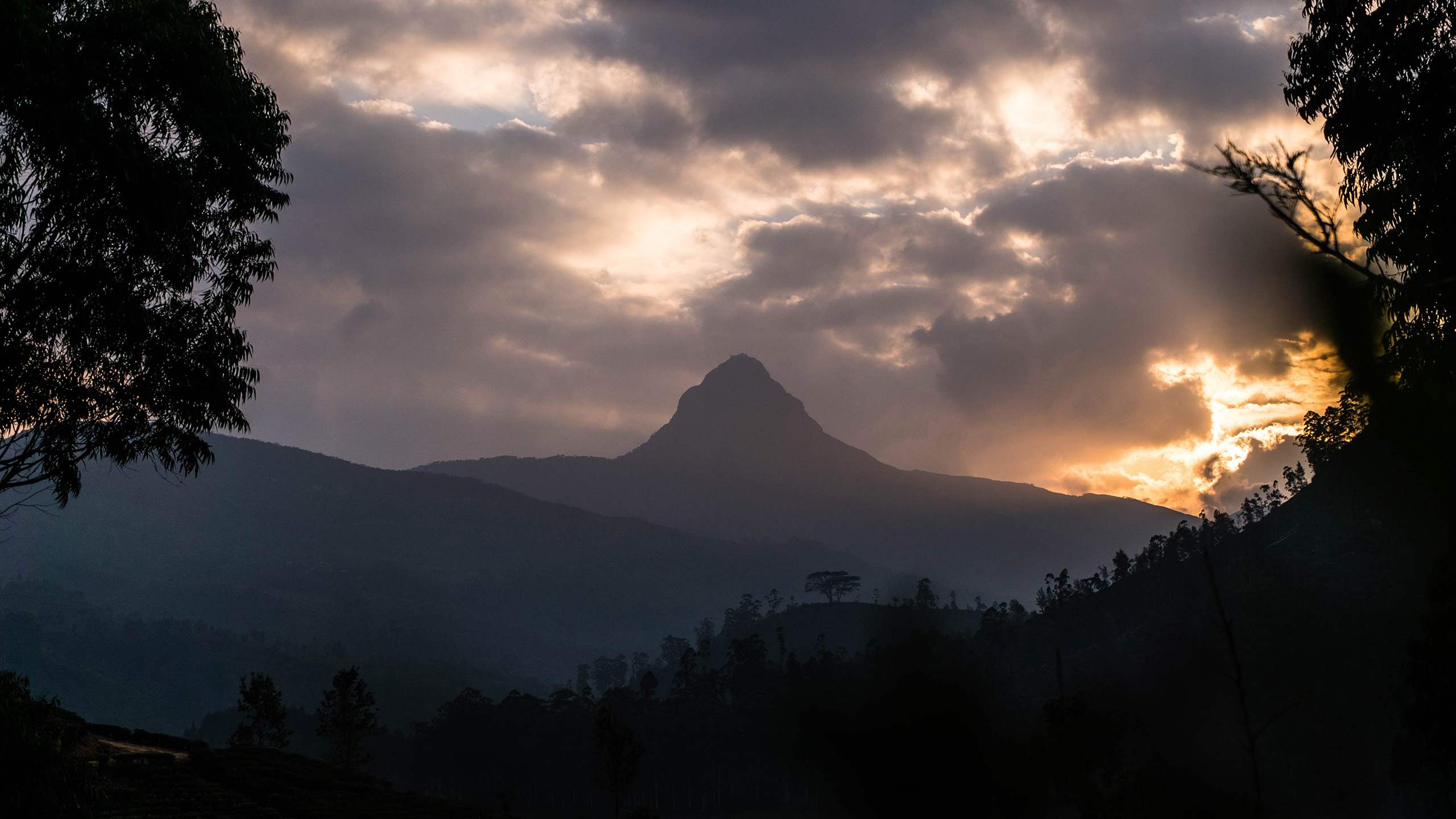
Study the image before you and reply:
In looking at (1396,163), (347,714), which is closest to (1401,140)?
(1396,163)

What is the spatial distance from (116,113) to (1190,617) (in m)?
118

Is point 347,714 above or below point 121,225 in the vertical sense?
below

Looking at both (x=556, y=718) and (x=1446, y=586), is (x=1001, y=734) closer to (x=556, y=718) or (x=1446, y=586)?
(x=1446, y=586)

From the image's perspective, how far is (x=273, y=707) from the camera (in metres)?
81.8

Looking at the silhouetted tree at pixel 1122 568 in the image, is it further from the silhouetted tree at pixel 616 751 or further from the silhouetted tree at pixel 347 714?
the silhouetted tree at pixel 347 714


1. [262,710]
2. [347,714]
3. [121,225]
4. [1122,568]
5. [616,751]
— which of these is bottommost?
[347,714]

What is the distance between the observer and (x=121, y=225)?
1798cm

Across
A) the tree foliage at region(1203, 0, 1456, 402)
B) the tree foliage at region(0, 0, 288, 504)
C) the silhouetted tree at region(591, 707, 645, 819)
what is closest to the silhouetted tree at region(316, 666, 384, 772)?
the silhouetted tree at region(591, 707, 645, 819)

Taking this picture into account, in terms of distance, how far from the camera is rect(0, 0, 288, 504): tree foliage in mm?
16297

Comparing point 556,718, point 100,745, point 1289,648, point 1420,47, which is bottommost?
point 556,718

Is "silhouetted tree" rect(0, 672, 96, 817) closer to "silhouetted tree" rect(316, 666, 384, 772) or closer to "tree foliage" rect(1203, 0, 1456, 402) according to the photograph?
→ "tree foliage" rect(1203, 0, 1456, 402)

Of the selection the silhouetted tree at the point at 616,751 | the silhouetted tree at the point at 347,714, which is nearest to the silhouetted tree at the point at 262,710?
the silhouetted tree at the point at 347,714

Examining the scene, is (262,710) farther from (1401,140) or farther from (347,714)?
(1401,140)

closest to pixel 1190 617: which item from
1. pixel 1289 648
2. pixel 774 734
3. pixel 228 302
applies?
pixel 1289 648
